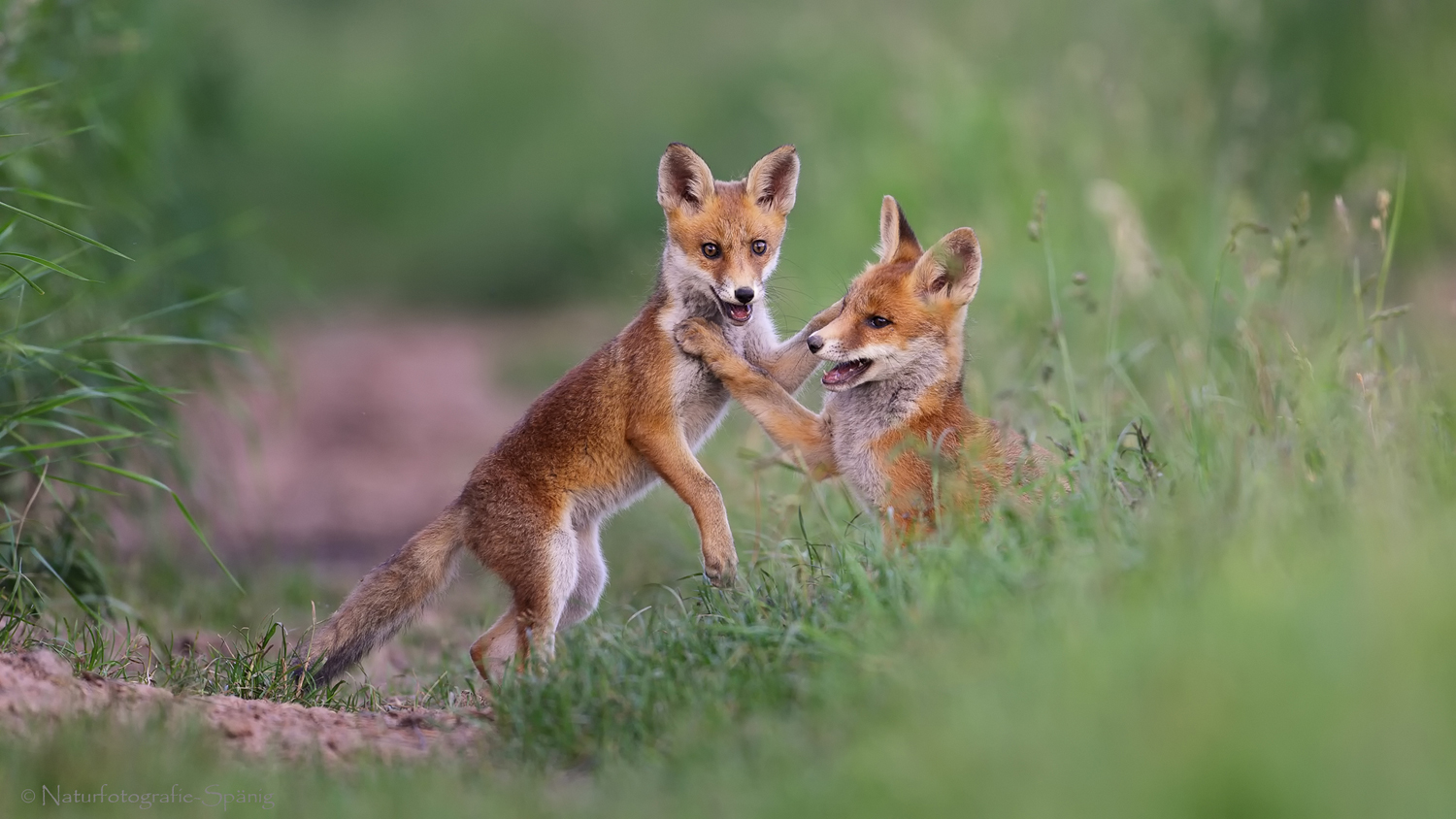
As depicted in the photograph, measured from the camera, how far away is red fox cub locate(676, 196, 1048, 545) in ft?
16.5

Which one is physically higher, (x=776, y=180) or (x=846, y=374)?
(x=776, y=180)

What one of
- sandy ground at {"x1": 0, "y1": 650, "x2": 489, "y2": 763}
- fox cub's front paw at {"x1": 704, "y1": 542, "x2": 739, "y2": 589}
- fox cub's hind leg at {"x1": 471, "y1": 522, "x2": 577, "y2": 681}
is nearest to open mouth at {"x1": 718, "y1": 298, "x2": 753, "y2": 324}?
fox cub's front paw at {"x1": 704, "y1": 542, "x2": 739, "y2": 589}

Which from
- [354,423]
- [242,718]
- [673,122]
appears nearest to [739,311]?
[242,718]

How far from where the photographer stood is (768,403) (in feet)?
17.8

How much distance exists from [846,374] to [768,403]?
377 mm

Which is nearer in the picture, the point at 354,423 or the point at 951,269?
the point at 951,269

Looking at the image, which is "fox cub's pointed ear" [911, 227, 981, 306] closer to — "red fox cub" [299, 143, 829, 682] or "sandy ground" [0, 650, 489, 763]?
"red fox cub" [299, 143, 829, 682]

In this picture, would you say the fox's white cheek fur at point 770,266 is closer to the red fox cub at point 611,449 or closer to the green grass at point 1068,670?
the red fox cub at point 611,449

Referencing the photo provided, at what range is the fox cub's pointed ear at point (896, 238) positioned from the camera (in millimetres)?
5574

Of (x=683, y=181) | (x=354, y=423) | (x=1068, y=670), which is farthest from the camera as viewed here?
(x=354, y=423)

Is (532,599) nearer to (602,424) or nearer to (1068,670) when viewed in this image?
(602,424)

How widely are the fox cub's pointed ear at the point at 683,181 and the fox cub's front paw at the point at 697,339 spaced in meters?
0.52

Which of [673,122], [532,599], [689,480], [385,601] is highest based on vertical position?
[673,122]

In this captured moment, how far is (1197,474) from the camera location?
176 inches
